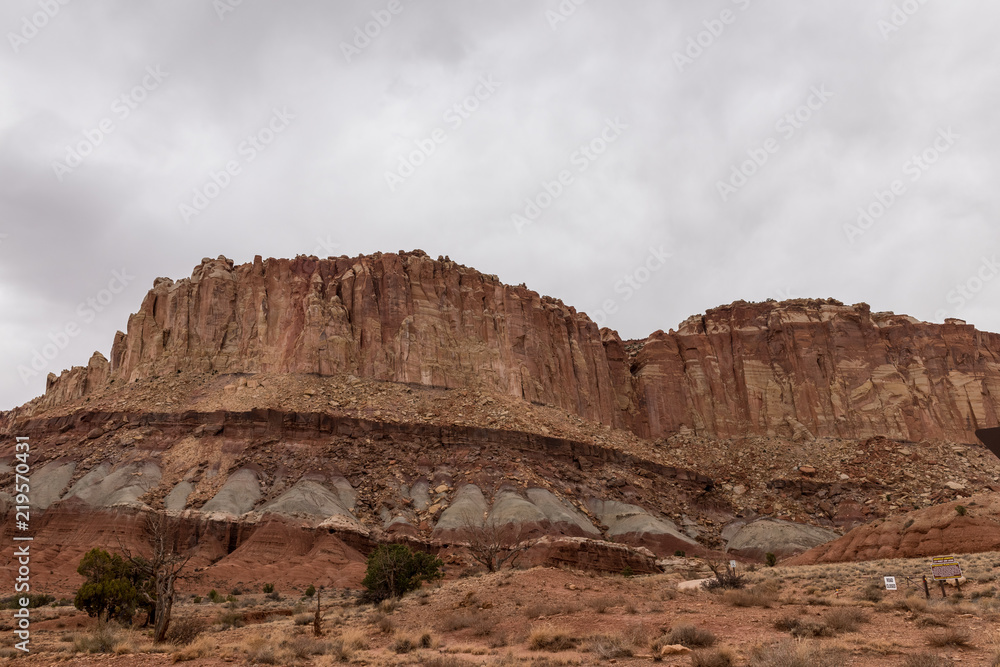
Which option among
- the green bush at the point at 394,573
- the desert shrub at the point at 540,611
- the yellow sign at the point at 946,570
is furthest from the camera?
the green bush at the point at 394,573

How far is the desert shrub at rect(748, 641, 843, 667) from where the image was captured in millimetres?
11000

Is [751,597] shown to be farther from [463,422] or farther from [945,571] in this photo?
[463,422]

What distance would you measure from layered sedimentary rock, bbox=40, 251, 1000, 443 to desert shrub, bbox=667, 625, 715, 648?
57886 millimetres

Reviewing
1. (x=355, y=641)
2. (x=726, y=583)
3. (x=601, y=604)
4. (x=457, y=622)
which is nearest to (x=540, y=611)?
(x=601, y=604)

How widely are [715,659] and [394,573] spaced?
2242 centimetres

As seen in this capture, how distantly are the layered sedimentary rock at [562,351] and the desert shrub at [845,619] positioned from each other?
57.4 meters

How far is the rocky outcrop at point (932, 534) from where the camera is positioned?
32.2 meters

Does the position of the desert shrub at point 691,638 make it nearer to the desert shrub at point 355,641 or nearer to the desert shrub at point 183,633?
the desert shrub at point 355,641

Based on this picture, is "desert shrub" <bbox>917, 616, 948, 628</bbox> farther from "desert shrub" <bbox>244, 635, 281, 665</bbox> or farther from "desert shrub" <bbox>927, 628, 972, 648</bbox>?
"desert shrub" <bbox>244, 635, 281, 665</bbox>

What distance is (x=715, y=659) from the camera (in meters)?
12.3

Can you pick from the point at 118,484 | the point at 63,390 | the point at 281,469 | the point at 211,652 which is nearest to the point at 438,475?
the point at 281,469

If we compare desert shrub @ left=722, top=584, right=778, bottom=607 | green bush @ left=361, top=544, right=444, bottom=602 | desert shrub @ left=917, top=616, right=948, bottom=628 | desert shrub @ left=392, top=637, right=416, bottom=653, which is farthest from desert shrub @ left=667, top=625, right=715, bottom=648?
green bush @ left=361, top=544, right=444, bottom=602

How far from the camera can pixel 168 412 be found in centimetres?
6066

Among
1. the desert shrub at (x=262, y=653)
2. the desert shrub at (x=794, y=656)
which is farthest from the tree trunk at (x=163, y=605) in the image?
the desert shrub at (x=794, y=656)
